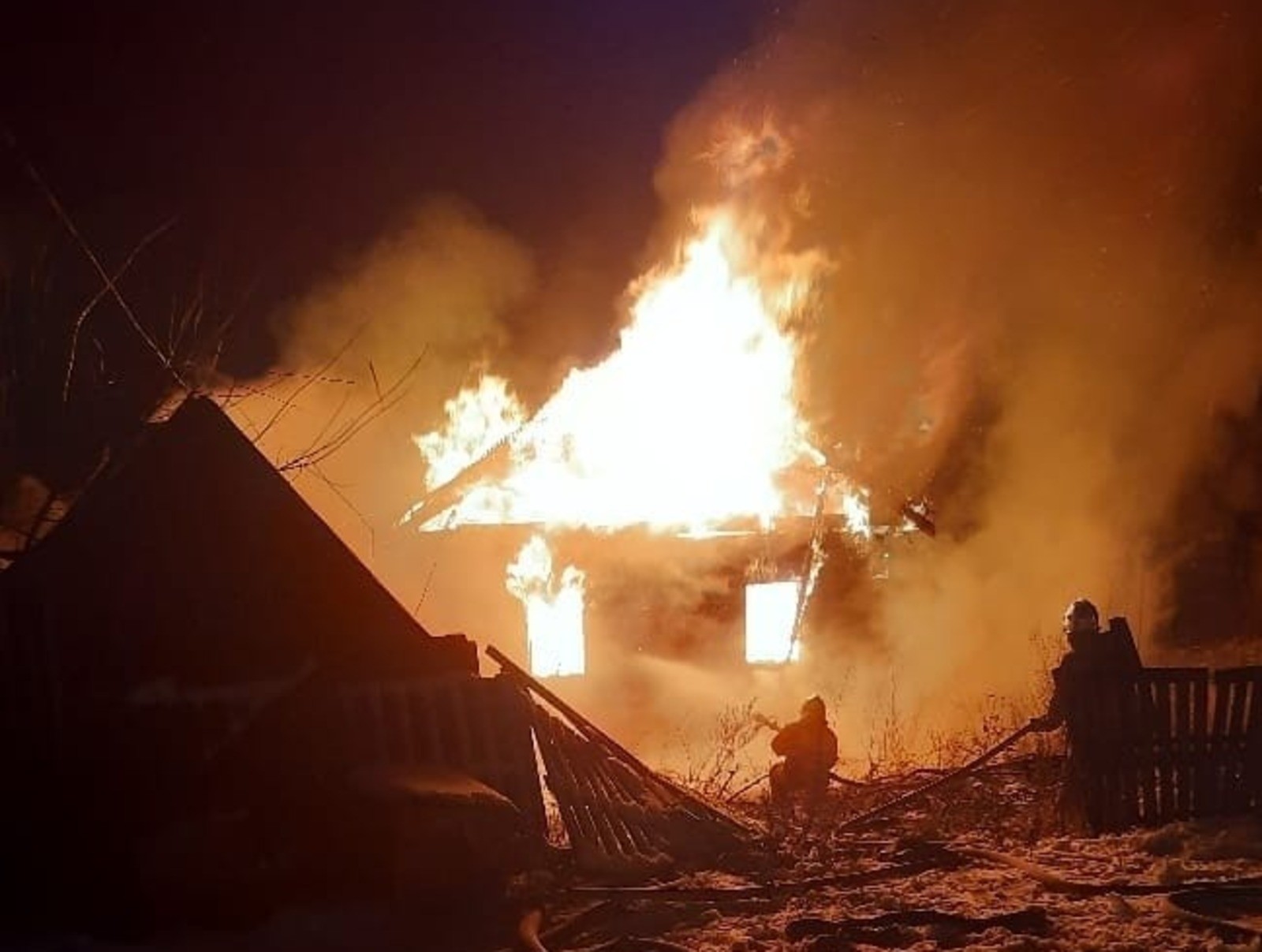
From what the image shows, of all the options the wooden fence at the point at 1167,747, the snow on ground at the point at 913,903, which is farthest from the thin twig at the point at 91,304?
the wooden fence at the point at 1167,747

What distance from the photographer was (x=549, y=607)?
657 inches

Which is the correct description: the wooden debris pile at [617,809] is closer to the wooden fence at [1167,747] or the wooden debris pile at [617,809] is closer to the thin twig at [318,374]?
the wooden fence at [1167,747]

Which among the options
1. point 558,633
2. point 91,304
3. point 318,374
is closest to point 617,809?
point 91,304

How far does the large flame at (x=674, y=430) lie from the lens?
1672 cm

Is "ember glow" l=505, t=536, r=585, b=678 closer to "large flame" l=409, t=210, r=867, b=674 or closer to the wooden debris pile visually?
"large flame" l=409, t=210, r=867, b=674

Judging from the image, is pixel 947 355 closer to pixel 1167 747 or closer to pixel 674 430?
pixel 674 430

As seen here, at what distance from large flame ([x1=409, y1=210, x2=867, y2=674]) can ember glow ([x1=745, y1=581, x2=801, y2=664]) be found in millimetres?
45

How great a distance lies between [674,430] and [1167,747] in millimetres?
8863

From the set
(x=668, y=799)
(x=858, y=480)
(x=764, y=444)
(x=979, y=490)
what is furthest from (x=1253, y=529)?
(x=668, y=799)

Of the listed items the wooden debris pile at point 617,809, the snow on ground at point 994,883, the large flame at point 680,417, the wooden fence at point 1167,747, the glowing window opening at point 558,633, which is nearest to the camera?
the snow on ground at point 994,883

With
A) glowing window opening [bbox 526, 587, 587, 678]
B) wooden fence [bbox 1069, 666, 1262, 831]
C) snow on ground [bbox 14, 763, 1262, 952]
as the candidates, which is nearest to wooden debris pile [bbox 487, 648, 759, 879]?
snow on ground [bbox 14, 763, 1262, 952]

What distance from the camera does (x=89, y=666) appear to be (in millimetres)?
8367

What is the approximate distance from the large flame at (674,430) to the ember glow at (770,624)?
5 cm

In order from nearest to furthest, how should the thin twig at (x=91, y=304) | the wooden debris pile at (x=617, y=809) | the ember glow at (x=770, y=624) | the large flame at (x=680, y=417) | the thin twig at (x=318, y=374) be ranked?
1. the wooden debris pile at (x=617, y=809)
2. the thin twig at (x=91, y=304)
3. the thin twig at (x=318, y=374)
4. the large flame at (x=680, y=417)
5. the ember glow at (x=770, y=624)
